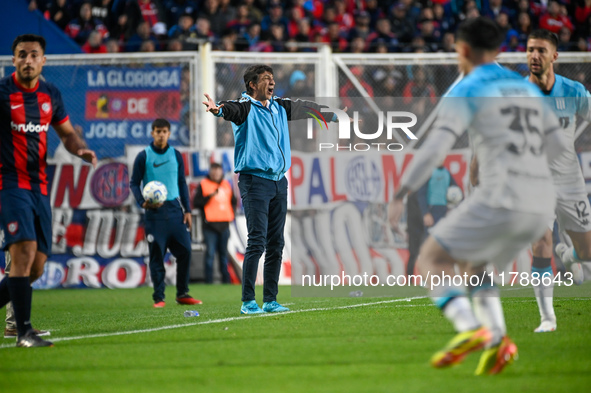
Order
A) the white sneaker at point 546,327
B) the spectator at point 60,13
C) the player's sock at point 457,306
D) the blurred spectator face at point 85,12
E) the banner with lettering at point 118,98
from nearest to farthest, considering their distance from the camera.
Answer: the player's sock at point 457,306 → the white sneaker at point 546,327 → the banner with lettering at point 118,98 → the blurred spectator face at point 85,12 → the spectator at point 60,13

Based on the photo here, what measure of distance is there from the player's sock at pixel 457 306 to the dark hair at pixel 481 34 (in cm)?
149

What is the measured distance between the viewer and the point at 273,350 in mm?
5941

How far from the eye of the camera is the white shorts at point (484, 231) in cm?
475

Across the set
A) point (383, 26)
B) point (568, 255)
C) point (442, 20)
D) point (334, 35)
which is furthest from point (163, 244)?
point (442, 20)

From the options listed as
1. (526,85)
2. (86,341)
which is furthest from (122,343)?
(526,85)

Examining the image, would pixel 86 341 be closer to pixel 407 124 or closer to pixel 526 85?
pixel 526 85

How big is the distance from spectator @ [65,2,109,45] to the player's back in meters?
12.9

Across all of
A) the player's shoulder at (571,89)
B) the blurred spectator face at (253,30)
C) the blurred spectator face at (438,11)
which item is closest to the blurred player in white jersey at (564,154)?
the player's shoulder at (571,89)

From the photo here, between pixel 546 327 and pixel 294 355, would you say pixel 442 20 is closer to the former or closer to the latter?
pixel 546 327

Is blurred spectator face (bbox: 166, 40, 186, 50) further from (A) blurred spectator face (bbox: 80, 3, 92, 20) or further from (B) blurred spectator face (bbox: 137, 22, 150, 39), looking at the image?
(A) blurred spectator face (bbox: 80, 3, 92, 20)

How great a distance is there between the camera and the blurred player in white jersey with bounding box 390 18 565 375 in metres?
4.74

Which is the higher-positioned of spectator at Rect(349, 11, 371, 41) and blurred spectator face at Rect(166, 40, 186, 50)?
spectator at Rect(349, 11, 371, 41)

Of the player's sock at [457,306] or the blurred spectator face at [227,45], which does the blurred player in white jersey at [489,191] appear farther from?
the blurred spectator face at [227,45]

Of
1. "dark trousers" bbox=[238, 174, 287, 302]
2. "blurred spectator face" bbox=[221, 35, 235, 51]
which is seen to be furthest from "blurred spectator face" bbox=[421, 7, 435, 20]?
"dark trousers" bbox=[238, 174, 287, 302]
